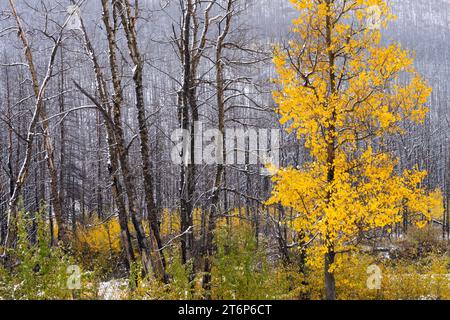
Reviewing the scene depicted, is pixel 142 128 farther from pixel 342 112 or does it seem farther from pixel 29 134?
pixel 342 112

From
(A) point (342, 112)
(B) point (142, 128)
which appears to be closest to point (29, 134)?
(B) point (142, 128)

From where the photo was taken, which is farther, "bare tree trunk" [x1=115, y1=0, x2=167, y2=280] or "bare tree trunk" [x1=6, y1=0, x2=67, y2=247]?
"bare tree trunk" [x1=6, y1=0, x2=67, y2=247]

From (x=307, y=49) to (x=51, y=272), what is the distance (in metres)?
5.85

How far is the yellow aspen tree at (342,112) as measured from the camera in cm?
739

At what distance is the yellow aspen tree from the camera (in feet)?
24.3

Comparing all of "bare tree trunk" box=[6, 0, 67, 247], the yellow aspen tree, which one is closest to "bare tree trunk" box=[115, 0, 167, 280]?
"bare tree trunk" box=[6, 0, 67, 247]

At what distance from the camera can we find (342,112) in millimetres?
7766

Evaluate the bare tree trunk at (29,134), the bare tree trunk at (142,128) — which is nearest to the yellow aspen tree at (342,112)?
the bare tree trunk at (142,128)

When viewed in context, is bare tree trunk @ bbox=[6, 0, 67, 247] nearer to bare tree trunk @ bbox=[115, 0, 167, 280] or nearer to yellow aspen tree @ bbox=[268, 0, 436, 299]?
bare tree trunk @ bbox=[115, 0, 167, 280]

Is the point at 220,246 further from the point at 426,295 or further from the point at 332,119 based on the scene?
the point at 426,295

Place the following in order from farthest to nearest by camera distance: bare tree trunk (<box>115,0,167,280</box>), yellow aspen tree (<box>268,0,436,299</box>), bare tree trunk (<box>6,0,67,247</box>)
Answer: bare tree trunk (<box>6,0,67,247</box>) < bare tree trunk (<box>115,0,167,280</box>) < yellow aspen tree (<box>268,0,436,299</box>)

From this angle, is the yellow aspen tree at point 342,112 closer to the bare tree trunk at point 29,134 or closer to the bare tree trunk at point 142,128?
the bare tree trunk at point 142,128

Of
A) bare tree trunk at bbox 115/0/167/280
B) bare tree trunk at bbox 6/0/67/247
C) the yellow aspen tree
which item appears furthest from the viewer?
bare tree trunk at bbox 6/0/67/247

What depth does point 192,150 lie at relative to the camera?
9039mm
